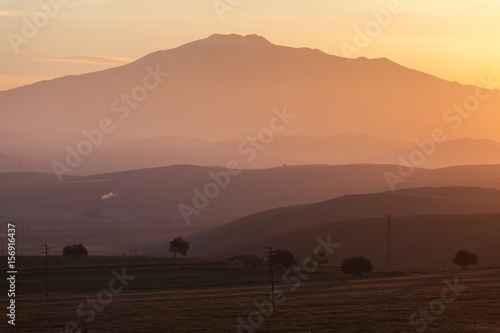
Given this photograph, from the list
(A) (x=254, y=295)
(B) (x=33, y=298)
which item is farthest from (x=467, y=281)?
(B) (x=33, y=298)

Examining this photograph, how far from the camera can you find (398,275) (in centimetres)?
9069

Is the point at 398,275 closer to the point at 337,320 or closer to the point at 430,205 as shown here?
the point at 337,320

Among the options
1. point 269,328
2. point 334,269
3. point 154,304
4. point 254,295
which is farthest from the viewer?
point 334,269

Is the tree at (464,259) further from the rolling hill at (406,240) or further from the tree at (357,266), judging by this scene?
the tree at (357,266)

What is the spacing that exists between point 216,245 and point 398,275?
243 ft

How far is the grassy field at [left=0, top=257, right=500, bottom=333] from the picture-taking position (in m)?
53.9

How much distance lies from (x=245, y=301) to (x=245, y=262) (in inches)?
1489

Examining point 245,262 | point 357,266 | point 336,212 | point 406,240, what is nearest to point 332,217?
point 336,212

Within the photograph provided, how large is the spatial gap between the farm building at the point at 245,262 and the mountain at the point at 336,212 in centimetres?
5142

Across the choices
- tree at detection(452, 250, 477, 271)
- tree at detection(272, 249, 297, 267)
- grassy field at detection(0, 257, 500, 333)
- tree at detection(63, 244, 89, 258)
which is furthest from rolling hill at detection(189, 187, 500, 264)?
grassy field at detection(0, 257, 500, 333)

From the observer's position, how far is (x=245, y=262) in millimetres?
104188

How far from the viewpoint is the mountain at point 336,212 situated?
167m

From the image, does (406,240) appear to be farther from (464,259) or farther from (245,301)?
(245,301)

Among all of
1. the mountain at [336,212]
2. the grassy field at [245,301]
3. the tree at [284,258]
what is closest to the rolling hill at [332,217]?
the mountain at [336,212]
